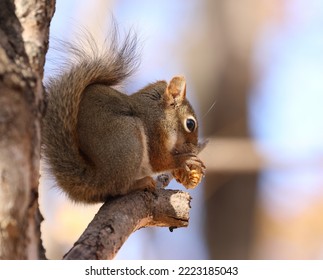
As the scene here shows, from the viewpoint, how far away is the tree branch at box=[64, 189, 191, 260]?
1.33 meters

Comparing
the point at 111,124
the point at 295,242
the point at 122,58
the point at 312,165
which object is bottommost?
the point at 295,242

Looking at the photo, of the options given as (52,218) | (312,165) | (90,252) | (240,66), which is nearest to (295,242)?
(312,165)

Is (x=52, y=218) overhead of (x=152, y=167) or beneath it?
beneath

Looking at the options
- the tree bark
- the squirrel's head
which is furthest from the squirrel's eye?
the tree bark

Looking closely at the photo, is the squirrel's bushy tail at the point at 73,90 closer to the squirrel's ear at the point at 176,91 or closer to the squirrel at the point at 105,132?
the squirrel at the point at 105,132

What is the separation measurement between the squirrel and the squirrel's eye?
50 mm

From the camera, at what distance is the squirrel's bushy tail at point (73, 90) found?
180cm

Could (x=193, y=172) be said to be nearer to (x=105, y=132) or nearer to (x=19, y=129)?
(x=105, y=132)

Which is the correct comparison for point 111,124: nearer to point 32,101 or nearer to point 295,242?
point 32,101

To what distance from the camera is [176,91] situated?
228 cm

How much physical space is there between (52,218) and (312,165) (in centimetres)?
152

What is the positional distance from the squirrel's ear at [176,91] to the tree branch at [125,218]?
483 mm

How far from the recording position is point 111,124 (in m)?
1.84

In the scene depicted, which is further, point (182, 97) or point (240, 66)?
point (240, 66)
